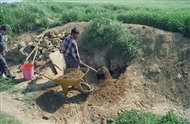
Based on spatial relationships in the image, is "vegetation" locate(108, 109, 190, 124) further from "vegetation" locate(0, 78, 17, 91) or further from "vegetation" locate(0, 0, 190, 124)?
"vegetation" locate(0, 78, 17, 91)

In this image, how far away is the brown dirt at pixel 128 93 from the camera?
18.6 ft

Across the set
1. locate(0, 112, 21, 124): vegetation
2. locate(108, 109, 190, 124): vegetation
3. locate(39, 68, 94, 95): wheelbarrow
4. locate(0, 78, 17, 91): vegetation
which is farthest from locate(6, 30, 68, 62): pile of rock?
locate(108, 109, 190, 124): vegetation

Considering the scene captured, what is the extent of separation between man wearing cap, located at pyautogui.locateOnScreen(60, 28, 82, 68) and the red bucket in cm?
129

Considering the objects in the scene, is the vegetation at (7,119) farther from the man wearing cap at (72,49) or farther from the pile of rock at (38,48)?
the pile of rock at (38,48)

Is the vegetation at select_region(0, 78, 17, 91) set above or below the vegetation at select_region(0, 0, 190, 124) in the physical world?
below

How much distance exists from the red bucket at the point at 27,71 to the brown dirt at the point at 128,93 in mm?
172

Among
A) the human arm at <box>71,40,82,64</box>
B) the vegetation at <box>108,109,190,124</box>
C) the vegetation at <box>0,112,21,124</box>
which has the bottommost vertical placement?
the vegetation at <box>108,109,190,124</box>

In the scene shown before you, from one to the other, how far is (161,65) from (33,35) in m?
6.03

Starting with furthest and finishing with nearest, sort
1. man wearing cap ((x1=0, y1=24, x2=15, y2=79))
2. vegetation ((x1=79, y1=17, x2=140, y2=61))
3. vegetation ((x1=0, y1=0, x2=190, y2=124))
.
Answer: vegetation ((x1=79, y1=17, x2=140, y2=61)) < man wearing cap ((x1=0, y1=24, x2=15, y2=79)) < vegetation ((x1=0, y1=0, x2=190, y2=124))

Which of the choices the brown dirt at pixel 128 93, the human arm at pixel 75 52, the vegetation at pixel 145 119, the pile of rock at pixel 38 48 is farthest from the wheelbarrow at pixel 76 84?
the pile of rock at pixel 38 48

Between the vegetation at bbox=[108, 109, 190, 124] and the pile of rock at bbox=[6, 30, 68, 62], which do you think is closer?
the vegetation at bbox=[108, 109, 190, 124]

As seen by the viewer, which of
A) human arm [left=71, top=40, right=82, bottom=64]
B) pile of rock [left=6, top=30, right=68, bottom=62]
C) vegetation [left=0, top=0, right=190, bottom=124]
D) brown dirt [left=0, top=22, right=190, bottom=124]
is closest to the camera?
vegetation [left=0, top=0, right=190, bottom=124]

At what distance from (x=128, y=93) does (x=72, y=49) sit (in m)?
2.20

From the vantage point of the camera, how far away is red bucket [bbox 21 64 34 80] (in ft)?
23.0
